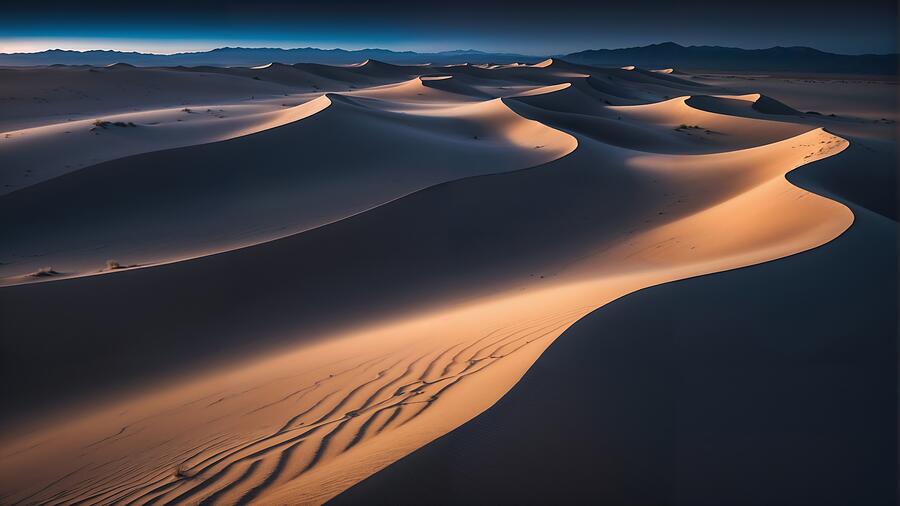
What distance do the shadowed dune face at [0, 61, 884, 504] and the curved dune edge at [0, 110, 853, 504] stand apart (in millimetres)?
25

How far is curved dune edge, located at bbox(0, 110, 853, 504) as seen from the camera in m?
3.24

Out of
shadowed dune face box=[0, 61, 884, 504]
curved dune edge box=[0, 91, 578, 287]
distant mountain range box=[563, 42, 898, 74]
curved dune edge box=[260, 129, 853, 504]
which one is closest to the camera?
curved dune edge box=[260, 129, 853, 504]

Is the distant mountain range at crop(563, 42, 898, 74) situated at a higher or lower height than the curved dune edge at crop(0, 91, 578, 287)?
higher

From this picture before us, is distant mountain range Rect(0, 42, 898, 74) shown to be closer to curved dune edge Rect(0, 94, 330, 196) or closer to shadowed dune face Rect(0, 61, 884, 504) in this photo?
curved dune edge Rect(0, 94, 330, 196)

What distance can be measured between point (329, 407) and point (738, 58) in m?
200

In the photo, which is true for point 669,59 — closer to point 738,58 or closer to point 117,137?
point 738,58

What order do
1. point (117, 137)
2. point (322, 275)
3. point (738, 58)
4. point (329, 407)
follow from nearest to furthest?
point (329, 407) < point (322, 275) < point (117, 137) < point (738, 58)

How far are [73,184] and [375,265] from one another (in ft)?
21.6

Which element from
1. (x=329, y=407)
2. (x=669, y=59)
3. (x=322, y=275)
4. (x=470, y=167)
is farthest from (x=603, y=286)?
(x=669, y=59)

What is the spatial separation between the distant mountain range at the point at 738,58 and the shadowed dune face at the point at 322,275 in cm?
14449

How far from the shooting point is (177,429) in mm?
4312

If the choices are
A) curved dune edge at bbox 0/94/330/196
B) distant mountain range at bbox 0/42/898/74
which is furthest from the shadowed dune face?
distant mountain range at bbox 0/42/898/74

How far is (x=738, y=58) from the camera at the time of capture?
16888 cm

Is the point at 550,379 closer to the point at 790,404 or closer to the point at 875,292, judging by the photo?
the point at 790,404
